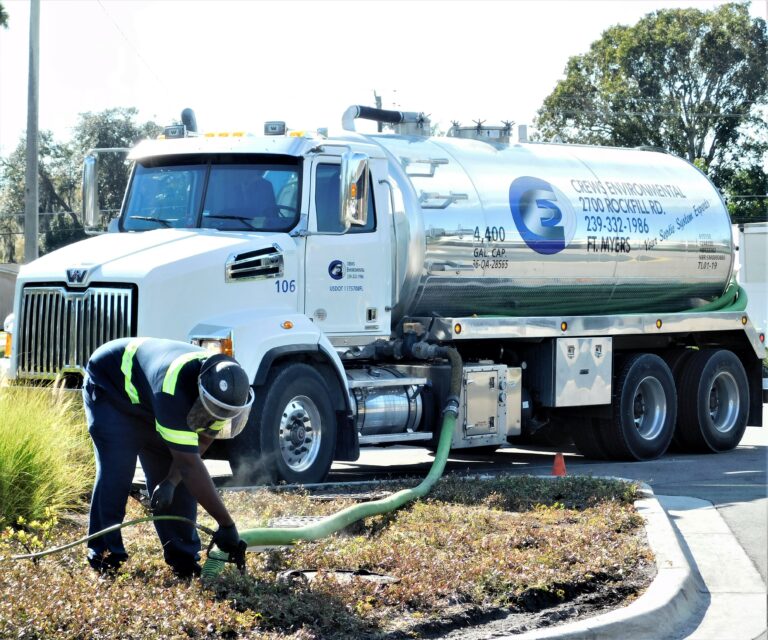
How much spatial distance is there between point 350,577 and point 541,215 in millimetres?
7684

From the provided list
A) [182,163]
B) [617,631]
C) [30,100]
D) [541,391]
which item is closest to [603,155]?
[541,391]

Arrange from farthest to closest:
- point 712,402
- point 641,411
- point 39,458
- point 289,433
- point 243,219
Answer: point 712,402
point 641,411
point 243,219
point 289,433
point 39,458

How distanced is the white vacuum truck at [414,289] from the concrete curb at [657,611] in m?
3.90

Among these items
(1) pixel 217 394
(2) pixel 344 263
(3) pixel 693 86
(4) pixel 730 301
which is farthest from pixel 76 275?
(3) pixel 693 86

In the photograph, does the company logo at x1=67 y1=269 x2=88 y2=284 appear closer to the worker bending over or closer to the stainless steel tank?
the stainless steel tank

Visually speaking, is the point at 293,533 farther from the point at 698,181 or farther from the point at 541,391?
the point at 698,181

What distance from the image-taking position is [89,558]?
7270 mm

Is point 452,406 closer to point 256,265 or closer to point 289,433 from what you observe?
point 289,433

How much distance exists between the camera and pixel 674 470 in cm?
1430

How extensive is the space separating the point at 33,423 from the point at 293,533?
250 cm

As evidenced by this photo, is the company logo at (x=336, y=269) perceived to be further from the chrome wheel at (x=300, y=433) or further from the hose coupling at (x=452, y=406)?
the hose coupling at (x=452, y=406)

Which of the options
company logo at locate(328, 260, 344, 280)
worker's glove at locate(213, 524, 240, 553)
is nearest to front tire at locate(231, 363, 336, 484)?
company logo at locate(328, 260, 344, 280)

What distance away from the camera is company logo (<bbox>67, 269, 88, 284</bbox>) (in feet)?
35.7

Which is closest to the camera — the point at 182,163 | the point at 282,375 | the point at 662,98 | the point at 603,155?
the point at 282,375
